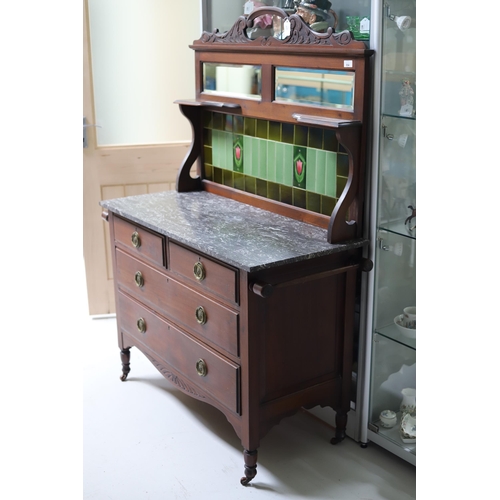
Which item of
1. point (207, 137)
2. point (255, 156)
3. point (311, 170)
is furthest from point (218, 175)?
point (311, 170)

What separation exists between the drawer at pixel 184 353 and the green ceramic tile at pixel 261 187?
2.11ft

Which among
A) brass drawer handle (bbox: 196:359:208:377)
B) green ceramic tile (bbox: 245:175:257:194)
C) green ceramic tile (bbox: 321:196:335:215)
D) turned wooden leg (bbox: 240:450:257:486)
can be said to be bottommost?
turned wooden leg (bbox: 240:450:257:486)

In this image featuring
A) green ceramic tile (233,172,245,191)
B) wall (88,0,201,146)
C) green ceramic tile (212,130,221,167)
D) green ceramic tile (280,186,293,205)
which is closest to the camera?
green ceramic tile (280,186,293,205)

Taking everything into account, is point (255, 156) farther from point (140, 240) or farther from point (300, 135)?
point (140, 240)

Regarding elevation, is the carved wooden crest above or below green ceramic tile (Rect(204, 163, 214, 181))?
above

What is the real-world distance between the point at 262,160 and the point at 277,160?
94 millimetres

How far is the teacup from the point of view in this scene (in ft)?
7.50

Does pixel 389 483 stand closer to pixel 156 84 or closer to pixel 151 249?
pixel 151 249

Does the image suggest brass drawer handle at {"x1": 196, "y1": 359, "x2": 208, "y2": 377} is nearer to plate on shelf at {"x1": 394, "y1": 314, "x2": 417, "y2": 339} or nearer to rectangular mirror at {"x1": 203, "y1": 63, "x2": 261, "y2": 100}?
plate on shelf at {"x1": 394, "y1": 314, "x2": 417, "y2": 339}

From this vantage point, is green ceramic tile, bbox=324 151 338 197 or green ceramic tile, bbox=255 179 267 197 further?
green ceramic tile, bbox=255 179 267 197

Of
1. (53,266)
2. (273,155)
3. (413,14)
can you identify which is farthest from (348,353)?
(53,266)

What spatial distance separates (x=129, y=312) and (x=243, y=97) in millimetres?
1035

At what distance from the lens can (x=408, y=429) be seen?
224 centimetres

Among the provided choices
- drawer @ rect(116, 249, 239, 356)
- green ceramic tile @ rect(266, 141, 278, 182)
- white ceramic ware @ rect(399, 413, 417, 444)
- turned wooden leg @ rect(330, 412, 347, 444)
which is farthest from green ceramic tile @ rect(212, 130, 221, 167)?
white ceramic ware @ rect(399, 413, 417, 444)
